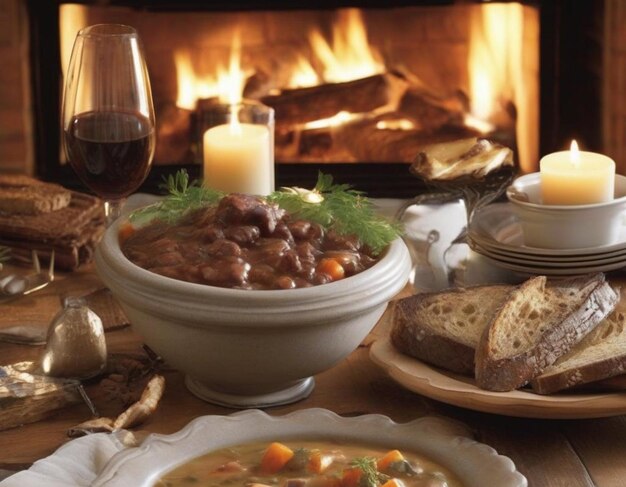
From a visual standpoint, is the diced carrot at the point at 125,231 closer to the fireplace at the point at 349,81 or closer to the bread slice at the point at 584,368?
the bread slice at the point at 584,368

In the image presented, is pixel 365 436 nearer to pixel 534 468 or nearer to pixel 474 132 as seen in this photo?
pixel 534 468

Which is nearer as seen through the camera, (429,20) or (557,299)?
(557,299)

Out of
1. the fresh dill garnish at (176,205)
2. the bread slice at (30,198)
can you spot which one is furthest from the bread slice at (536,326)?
the bread slice at (30,198)

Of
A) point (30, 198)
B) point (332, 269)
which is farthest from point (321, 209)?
point (30, 198)

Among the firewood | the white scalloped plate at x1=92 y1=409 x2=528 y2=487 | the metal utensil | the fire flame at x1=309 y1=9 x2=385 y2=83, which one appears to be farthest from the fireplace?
the white scalloped plate at x1=92 y1=409 x2=528 y2=487

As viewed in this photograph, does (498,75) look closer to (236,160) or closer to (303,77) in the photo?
(303,77)

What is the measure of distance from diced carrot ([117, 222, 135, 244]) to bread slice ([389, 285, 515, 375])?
0.42 metres

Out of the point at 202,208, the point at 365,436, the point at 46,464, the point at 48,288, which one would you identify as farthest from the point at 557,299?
the point at 48,288

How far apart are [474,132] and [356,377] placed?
205cm

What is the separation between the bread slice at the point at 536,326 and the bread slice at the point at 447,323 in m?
0.04

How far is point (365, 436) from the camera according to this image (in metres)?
1.62

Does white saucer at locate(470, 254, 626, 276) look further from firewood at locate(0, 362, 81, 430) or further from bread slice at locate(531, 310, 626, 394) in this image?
firewood at locate(0, 362, 81, 430)

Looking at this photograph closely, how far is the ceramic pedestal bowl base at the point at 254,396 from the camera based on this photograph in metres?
1.80

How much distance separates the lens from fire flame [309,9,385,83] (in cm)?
375
